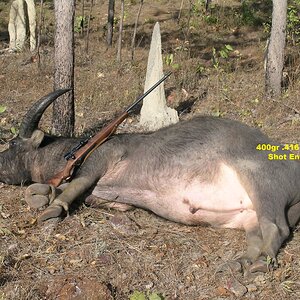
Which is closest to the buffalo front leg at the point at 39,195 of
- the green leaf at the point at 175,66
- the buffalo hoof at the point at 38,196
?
the buffalo hoof at the point at 38,196

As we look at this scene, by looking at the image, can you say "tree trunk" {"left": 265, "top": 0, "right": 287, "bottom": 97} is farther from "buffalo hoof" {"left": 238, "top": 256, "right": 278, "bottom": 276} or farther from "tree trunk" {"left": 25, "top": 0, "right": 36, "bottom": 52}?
"tree trunk" {"left": 25, "top": 0, "right": 36, "bottom": 52}

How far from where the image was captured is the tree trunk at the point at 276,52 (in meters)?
9.51

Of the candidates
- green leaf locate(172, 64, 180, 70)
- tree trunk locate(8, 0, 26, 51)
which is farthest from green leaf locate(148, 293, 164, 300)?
tree trunk locate(8, 0, 26, 51)

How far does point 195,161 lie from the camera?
16.7 ft

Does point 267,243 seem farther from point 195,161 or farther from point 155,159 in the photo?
point 155,159

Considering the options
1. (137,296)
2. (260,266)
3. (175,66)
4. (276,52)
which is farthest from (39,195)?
(175,66)

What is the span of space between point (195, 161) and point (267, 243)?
108 cm

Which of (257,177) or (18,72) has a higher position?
(257,177)

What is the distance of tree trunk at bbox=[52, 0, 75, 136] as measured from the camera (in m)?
7.25

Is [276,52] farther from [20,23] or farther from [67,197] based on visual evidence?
[20,23]

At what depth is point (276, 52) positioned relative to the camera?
31.7 ft

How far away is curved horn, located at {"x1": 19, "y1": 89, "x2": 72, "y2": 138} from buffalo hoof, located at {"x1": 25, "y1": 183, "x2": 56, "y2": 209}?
31.0 inches

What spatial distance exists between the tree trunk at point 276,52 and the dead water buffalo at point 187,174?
4.58 m

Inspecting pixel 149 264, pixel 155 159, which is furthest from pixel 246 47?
pixel 149 264
